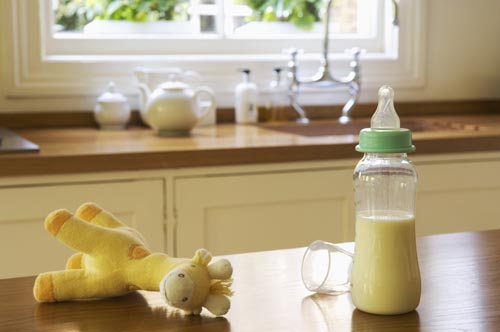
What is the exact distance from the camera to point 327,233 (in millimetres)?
2295

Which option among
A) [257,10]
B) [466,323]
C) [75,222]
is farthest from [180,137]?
[466,323]

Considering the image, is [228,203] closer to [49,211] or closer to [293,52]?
[49,211]

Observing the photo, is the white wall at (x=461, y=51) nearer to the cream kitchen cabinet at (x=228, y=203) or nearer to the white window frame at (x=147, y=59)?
the white window frame at (x=147, y=59)

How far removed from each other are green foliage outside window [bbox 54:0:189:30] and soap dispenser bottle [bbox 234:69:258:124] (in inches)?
14.7

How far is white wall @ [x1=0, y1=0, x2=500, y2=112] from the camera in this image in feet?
10.4

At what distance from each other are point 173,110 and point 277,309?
1520mm

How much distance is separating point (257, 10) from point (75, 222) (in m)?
2.21

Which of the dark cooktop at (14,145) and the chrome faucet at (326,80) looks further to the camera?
the chrome faucet at (326,80)

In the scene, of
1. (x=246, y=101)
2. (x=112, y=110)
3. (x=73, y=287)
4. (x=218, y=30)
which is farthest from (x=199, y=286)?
(x=218, y=30)

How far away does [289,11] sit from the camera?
124 inches

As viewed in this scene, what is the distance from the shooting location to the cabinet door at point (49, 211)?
78.7 inches

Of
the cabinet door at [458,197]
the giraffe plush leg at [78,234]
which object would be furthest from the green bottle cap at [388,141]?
the cabinet door at [458,197]

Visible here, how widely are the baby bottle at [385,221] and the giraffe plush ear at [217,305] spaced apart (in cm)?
14

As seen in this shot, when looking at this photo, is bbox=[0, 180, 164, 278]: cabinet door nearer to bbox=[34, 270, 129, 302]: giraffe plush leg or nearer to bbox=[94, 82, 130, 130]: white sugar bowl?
bbox=[94, 82, 130, 130]: white sugar bowl
